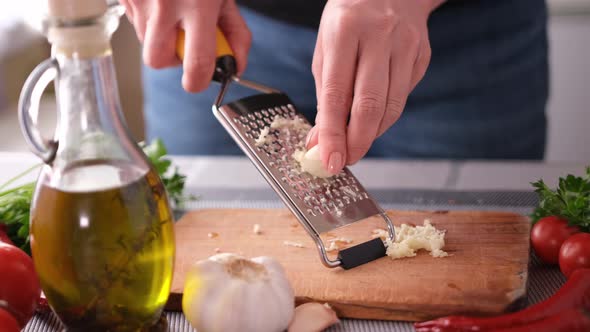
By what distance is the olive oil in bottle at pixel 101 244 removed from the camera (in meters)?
0.83

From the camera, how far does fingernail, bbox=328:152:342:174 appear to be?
3.53ft

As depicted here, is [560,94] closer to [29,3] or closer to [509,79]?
[509,79]

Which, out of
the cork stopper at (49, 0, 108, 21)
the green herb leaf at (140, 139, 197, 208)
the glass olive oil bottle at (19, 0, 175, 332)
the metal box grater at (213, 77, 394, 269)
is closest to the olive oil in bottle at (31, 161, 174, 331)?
the glass olive oil bottle at (19, 0, 175, 332)

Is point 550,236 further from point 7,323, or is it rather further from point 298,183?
point 7,323

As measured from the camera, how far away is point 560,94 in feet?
9.99

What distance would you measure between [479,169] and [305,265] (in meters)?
0.62

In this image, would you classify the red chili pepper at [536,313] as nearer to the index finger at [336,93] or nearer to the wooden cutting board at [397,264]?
the wooden cutting board at [397,264]

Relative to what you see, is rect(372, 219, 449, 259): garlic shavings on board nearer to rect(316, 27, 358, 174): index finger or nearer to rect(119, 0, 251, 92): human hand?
rect(316, 27, 358, 174): index finger

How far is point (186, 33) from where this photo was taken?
1.23m

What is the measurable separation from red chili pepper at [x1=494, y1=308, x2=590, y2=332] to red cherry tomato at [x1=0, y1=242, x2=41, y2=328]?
1.93 feet

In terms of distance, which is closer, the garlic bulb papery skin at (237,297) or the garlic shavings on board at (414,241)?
the garlic bulb papery skin at (237,297)

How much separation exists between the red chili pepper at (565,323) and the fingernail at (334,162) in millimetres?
328

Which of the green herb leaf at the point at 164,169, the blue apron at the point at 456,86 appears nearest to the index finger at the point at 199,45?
the green herb leaf at the point at 164,169

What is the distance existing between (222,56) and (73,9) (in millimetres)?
499
